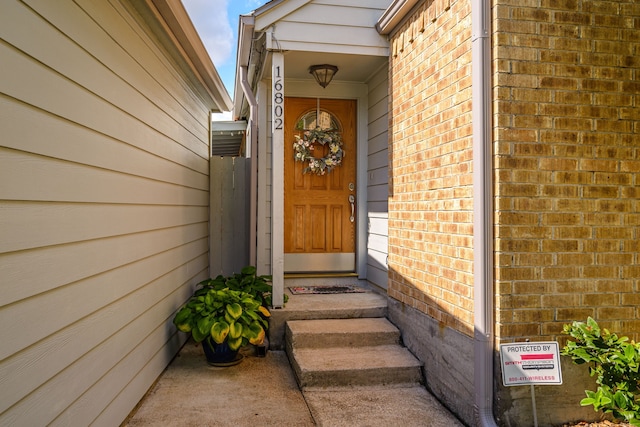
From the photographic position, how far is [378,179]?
511 cm

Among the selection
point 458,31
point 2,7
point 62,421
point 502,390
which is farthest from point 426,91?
point 62,421

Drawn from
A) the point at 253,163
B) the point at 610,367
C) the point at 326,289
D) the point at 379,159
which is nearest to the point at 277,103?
the point at 253,163

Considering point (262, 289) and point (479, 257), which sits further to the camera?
point (262, 289)

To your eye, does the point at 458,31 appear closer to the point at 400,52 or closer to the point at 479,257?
the point at 400,52

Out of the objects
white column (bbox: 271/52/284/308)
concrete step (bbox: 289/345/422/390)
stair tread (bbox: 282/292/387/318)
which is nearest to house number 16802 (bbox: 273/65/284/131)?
white column (bbox: 271/52/284/308)

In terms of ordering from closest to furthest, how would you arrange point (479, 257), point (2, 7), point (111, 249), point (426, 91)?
point (2, 7) → point (111, 249) → point (479, 257) → point (426, 91)

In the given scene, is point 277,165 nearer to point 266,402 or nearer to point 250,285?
point 250,285

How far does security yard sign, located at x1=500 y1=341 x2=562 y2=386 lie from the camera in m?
2.58

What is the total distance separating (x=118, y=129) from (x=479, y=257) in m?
2.14

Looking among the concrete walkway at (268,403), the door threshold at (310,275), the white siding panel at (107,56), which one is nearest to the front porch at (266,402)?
the concrete walkway at (268,403)

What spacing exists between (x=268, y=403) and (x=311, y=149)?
2976mm

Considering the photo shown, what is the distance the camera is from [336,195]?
18.2ft

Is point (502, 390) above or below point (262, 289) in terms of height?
below

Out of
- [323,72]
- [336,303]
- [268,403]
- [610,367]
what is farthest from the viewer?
[323,72]
